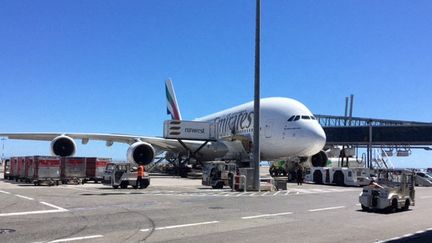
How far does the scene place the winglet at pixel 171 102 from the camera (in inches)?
2099

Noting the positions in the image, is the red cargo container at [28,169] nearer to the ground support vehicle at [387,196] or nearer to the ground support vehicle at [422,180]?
the ground support vehicle at [387,196]

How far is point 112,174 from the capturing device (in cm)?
2530

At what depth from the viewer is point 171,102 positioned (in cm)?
5441

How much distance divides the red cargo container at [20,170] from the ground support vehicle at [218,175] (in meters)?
12.0

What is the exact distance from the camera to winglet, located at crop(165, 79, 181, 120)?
2099 inches

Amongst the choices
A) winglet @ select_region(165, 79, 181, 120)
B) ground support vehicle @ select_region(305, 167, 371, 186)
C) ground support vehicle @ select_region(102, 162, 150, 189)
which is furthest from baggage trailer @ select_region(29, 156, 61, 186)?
winglet @ select_region(165, 79, 181, 120)

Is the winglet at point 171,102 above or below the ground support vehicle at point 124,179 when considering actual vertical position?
above

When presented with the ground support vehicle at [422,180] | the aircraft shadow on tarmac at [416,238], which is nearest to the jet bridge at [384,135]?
the ground support vehicle at [422,180]

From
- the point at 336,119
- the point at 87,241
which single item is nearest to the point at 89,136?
the point at 87,241

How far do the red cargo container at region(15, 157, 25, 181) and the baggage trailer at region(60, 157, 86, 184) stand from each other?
3269 mm

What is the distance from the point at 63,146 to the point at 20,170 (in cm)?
464

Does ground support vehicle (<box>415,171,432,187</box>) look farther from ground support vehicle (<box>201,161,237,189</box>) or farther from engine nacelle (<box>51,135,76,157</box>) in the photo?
engine nacelle (<box>51,135,76,157</box>)

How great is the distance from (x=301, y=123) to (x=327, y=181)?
6.17 m

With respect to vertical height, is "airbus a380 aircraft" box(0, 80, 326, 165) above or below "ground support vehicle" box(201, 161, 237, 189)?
above
